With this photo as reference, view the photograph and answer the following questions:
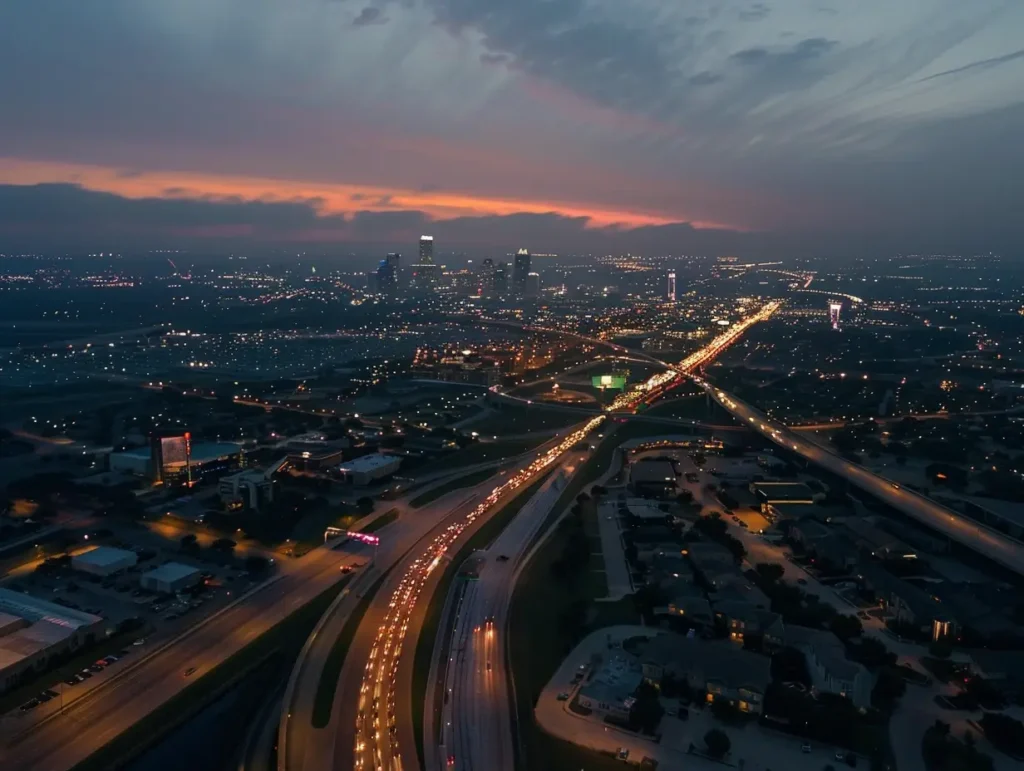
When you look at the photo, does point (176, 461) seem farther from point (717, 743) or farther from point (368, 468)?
point (717, 743)

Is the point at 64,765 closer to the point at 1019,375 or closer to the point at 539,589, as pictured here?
the point at 539,589

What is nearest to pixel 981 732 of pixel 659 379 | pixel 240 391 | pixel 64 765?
pixel 64 765

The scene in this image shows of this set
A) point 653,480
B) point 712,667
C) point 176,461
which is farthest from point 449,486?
point 712,667

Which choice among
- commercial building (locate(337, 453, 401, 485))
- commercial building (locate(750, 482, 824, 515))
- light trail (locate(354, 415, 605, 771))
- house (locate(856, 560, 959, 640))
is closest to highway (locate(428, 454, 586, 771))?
light trail (locate(354, 415, 605, 771))

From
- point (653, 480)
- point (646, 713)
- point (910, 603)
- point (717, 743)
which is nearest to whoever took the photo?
point (717, 743)

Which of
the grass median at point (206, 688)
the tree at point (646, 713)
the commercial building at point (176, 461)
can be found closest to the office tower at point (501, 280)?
the commercial building at point (176, 461)

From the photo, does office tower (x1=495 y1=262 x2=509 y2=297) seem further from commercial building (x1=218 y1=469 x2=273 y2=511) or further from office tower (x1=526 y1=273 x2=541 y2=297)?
commercial building (x1=218 y1=469 x2=273 y2=511)

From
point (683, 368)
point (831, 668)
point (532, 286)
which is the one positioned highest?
point (831, 668)
